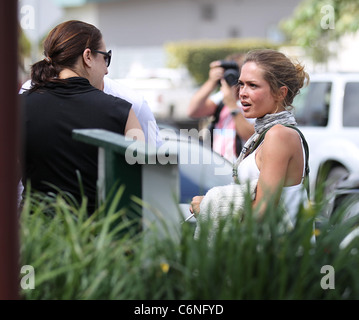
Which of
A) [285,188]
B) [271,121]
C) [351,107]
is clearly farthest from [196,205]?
[351,107]

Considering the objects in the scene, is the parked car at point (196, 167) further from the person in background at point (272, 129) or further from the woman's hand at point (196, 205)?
the woman's hand at point (196, 205)

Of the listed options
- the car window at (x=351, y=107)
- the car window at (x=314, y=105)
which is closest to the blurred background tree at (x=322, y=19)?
the car window at (x=314, y=105)

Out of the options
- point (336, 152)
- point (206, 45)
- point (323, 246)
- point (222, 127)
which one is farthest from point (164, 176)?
point (206, 45)

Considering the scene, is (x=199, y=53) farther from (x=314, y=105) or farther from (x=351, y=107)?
(x=351, y=107)

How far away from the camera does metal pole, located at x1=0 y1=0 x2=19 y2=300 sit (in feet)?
6.88

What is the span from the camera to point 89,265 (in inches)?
105

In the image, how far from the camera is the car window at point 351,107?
9.84 metres

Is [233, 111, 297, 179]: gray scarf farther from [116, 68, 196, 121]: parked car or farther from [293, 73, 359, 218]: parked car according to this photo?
[116, 68, 196, 121]: parked car

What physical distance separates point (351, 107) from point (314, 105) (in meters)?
0.56

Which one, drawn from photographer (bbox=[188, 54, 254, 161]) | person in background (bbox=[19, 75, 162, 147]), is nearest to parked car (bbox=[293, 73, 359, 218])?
photographer (bbox=[188, 54, 254, 161])

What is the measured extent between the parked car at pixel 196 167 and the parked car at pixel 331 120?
3.65m

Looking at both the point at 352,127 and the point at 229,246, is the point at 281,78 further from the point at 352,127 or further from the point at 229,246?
the point at 352,127

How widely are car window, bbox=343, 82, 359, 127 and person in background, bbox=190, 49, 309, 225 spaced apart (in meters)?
6.28

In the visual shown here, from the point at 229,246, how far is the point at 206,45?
34274mm
